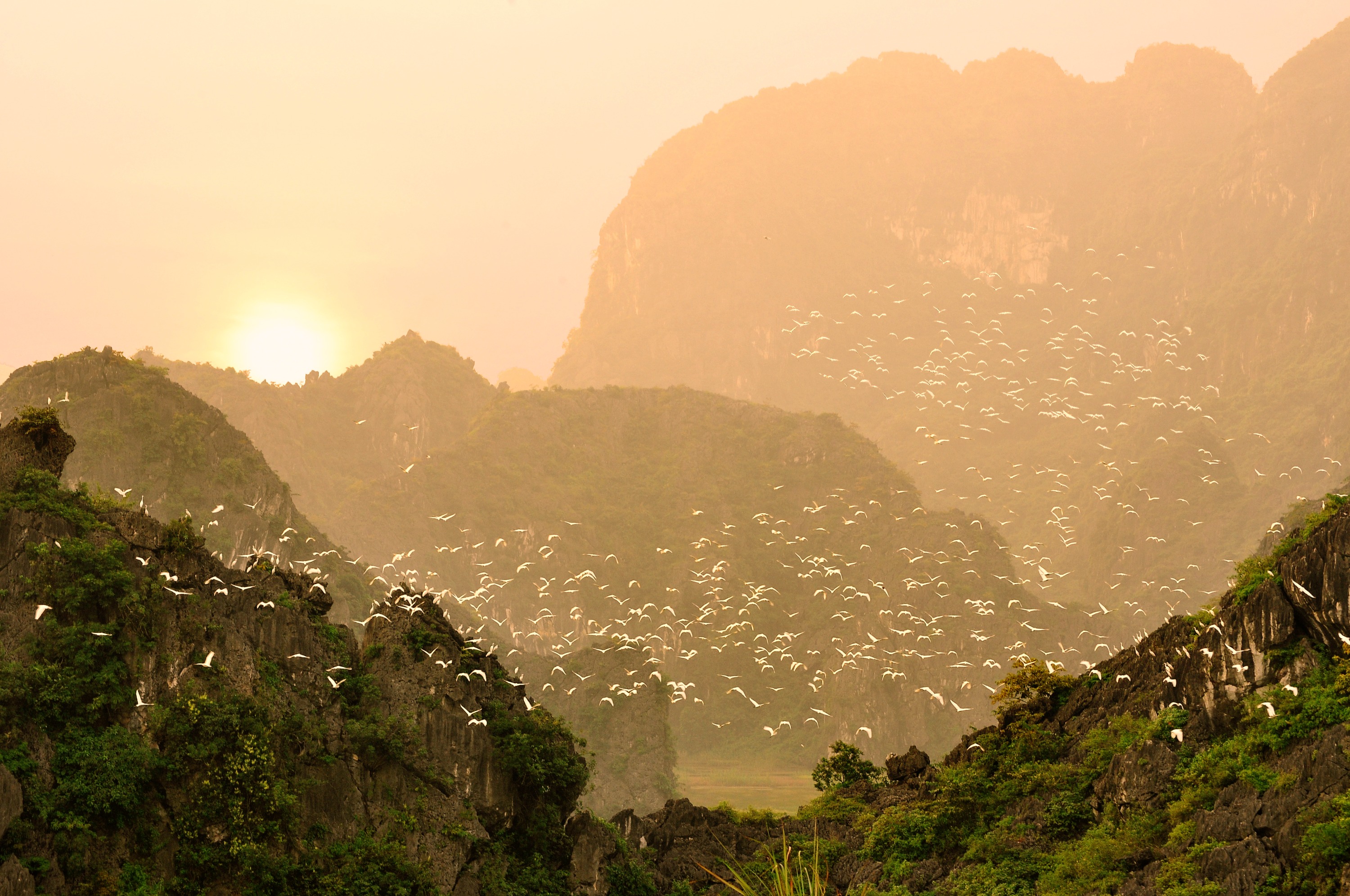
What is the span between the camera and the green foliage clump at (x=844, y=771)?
5025 centimetres

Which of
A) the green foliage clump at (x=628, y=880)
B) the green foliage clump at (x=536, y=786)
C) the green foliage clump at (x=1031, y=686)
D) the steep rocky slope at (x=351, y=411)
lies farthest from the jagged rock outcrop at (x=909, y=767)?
the steep rocky slope at (x=351, y=411)

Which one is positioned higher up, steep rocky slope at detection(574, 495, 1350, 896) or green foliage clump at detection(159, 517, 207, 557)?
green foliage clump at detection(159, 517, 207, 557)

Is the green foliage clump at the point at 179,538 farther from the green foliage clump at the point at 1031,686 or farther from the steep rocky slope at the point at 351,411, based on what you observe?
the steep rocky slope at the point at 351,411

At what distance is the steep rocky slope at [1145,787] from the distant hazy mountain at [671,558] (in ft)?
109

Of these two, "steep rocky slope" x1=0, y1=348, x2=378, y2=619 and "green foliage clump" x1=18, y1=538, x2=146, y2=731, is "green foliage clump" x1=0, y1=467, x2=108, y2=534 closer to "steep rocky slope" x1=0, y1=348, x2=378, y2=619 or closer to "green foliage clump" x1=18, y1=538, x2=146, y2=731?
"green foliage clump" x1=18, y1=538, x2=146, y2=731

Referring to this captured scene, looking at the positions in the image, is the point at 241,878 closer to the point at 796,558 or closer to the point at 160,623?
the point at 160,623

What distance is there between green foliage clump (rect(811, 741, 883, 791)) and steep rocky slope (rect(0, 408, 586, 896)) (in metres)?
17.5

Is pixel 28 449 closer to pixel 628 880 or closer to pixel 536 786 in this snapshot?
pixel 536 786

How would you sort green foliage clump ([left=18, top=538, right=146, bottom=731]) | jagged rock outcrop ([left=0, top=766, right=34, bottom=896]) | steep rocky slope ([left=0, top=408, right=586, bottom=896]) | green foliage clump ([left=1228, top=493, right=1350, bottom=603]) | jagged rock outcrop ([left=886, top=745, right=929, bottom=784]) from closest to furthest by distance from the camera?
jagged rock outcrop ([left=0, top=766, right=34, bottom=896]), steep rocky slope ([left=0, top=408, right=586, bottom=896]), green foliage clump ([left=18, top=538, right=146, bottom=731]), green foliage clump ([left=1228, top=493, right=1350, bottom=603]), jagged rock outcrop ([left=886, top=745, right=929, bottom=784])

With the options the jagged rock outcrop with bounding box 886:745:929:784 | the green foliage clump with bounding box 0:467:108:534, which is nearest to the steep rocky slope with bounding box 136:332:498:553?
the jagged rock outcrop with bounding box 886:745:929:784

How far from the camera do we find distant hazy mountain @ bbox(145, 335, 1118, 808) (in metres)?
97.1

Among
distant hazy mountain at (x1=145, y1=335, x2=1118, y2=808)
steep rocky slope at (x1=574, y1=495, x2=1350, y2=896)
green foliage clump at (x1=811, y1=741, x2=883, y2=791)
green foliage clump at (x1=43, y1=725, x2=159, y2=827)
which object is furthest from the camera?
distant hazy mountain at (x1=145, y1=335, x2=1118, y2=808)

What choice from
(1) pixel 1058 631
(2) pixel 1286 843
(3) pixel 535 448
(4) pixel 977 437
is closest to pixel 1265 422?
(4) pixel 977 437

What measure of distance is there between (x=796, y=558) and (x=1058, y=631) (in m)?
31.5
